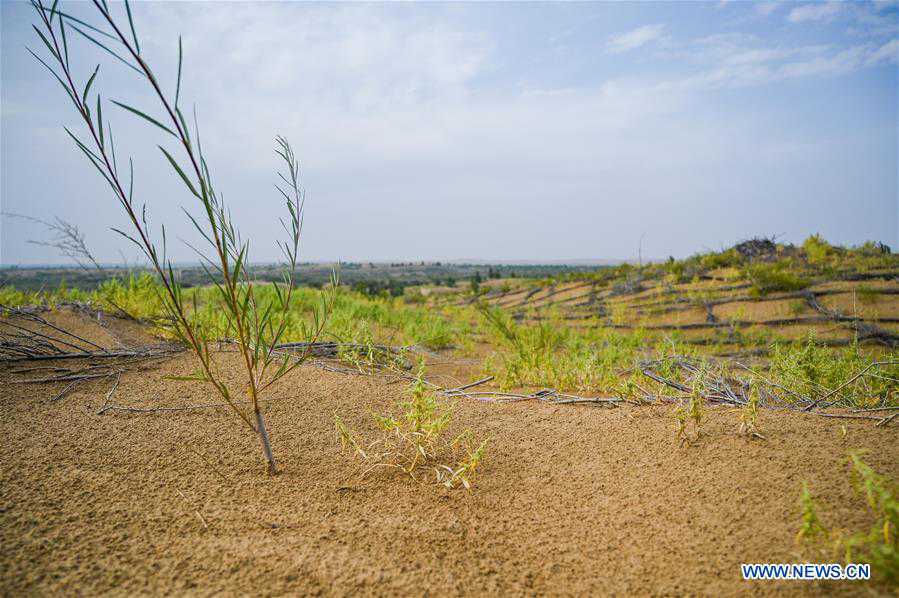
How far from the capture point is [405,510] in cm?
139

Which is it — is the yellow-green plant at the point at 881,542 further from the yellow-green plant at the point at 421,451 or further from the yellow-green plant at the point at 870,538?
the yellow-green plant at the point at 421,451

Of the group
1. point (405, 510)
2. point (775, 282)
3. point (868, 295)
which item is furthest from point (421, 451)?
point (775, 282)

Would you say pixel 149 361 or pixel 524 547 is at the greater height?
pixel 149 361

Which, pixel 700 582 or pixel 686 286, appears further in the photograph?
pixel 686 286

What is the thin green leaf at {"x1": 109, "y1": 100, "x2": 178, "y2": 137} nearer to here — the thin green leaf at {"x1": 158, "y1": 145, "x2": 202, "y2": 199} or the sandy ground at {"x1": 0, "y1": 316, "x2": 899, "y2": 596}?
the thin green leaf at {"x1": 158, "y1": 145, "x2": 202, "y2": 199}

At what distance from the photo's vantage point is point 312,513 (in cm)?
134

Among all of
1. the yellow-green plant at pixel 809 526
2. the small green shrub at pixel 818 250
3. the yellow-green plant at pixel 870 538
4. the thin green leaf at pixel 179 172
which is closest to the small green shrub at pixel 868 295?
the small green shrub at pixel 818 250

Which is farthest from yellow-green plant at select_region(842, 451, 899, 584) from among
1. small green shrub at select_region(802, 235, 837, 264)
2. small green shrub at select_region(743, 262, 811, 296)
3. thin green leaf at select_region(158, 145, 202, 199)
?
small green shrub at select_region(802, 235, 837, 264)

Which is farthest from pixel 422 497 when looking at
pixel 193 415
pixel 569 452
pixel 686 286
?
pixel 686 286

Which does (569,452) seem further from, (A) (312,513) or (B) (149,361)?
(B) (149,361)

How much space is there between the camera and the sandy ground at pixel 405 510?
1070 millimetres

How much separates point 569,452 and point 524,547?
24.2 inches

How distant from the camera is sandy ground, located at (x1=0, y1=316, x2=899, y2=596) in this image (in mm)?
1070

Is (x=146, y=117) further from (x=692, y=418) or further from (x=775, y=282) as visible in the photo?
(x=775, y=282)
